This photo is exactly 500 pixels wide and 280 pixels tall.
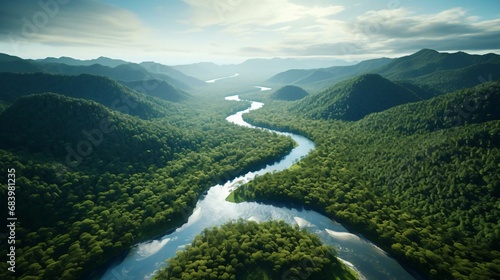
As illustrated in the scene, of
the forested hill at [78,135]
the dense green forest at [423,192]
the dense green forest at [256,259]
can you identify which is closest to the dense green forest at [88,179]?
the forested hill at [78,135]

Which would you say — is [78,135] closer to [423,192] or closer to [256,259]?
[256,259]

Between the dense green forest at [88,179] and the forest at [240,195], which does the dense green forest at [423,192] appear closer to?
the forest at [240,195]

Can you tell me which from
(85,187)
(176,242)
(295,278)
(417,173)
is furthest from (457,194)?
(85,187)

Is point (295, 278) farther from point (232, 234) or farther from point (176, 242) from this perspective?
point (176, 242)

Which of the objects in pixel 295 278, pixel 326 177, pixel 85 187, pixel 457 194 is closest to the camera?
pixel 295 278

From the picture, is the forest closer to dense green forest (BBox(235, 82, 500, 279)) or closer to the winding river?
dense green forest (BBox(235, 82, 500, 279))

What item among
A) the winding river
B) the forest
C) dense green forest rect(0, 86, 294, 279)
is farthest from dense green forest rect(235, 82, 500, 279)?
dense green forest rect(0, 86, 294, 279)
